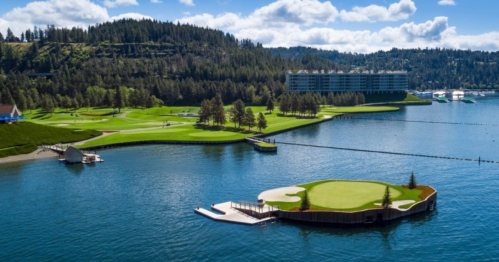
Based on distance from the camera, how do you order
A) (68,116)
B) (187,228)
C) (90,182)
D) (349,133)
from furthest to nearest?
(68,116) → (349,133) → (90,182) → (187,228)

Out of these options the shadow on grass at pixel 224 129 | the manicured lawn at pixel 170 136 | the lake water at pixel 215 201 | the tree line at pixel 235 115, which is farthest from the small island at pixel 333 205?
the tree line at pixel 235 115

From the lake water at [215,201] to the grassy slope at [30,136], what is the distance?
11.5 metres

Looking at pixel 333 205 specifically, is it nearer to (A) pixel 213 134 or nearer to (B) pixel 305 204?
(B) pixel 305 204

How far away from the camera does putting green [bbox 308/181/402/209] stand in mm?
65819

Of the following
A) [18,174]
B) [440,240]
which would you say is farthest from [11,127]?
[440,240]

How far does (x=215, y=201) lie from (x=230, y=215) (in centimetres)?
810

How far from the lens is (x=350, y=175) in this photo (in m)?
87.6

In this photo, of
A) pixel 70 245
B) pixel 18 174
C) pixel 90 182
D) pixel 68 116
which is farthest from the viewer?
pixel 68 116

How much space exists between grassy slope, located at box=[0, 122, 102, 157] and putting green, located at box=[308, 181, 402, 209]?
76760 millimetres

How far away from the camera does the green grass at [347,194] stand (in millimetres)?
64812

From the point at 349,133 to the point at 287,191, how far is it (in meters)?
81.6

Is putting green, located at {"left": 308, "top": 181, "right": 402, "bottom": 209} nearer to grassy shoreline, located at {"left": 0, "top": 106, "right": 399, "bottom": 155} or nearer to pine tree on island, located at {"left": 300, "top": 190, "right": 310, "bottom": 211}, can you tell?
pine tree on island, located at {"left": 300, "top": 190, "right": 310, "bottom": 211}

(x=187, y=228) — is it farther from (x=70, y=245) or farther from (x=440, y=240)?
(x=440, y=240)

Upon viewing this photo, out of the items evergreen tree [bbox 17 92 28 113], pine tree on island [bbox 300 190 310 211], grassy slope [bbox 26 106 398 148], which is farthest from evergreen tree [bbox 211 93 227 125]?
pine tree on island [bbox 300 190 310 211]
